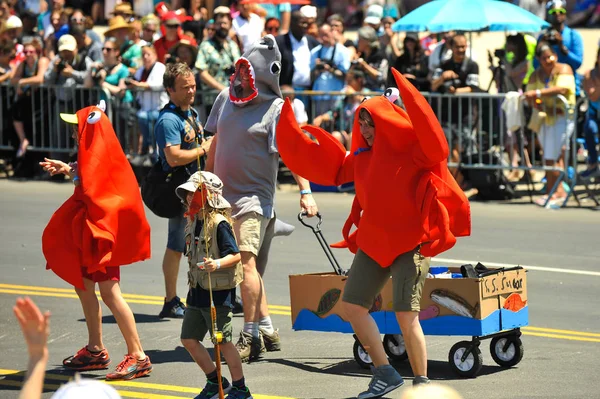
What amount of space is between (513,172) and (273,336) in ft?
31.2

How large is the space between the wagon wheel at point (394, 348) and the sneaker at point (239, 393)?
1.42 metres

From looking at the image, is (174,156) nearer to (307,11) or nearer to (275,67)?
(275,67)

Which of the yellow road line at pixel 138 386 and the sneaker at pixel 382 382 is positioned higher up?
the sneaker at pixel 382 382

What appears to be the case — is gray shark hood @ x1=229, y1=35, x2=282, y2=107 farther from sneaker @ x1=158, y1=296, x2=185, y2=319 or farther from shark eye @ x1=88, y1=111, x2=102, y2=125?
sneaker @ x1=158, y1=296, x2=185, y2=319

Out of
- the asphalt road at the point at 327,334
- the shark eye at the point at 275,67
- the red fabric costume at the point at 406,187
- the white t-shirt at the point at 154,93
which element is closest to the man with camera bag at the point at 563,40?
the asphalt road at the point at 327,334

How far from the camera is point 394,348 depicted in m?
8.47

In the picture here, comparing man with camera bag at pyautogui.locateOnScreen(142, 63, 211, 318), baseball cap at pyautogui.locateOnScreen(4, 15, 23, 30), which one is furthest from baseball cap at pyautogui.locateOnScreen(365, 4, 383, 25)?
man with camera bag at pyautogui.locateOnScreen(142, 63, 211, 318)

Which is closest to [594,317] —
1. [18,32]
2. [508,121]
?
[508,121]

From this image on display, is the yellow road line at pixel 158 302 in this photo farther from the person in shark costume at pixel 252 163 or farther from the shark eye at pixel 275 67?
the shark eye at pixel 275 67

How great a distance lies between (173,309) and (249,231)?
1673 millimetres

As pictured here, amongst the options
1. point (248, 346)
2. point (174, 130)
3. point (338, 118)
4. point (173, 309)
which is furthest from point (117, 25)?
point (248, 346)

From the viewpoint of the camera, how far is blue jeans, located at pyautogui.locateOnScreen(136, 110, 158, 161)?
714 inches

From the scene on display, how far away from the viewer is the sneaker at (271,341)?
350 inches

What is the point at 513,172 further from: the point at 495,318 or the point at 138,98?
the point at 495,318
